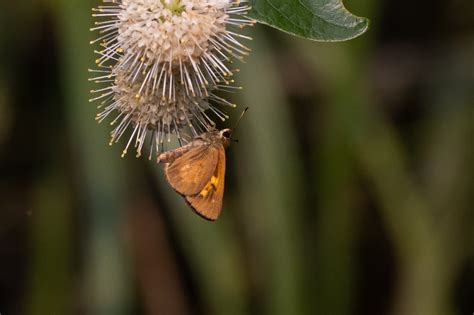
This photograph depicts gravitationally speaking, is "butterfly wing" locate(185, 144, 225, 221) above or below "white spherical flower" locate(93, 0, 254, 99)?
below

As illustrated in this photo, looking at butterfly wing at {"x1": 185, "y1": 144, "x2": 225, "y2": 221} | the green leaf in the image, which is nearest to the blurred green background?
butterfly wing at {"x1": 185, "y1": 144, "x2": 225, "y2": 221}

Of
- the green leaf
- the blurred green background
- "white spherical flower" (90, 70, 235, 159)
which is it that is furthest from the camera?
the blurred green background

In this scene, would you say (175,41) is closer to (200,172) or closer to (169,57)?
(169,57)

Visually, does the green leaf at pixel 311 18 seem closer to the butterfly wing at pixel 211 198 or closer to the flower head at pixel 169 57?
the flower head at pixel 169 57

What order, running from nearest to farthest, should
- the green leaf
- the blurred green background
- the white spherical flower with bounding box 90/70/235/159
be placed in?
the green leaf → the white spherical flower with bounding box 90/70/235/159 → the blurred green background

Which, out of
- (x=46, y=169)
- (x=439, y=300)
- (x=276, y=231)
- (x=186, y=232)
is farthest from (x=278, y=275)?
(x=46, y=169)

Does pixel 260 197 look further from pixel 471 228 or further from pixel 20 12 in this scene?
pixel 20 12

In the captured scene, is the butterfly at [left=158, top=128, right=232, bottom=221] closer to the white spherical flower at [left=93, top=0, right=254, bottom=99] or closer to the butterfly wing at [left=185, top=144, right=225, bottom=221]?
the butterfly wing at [left=185, top=144, right=225, bottom=221]
